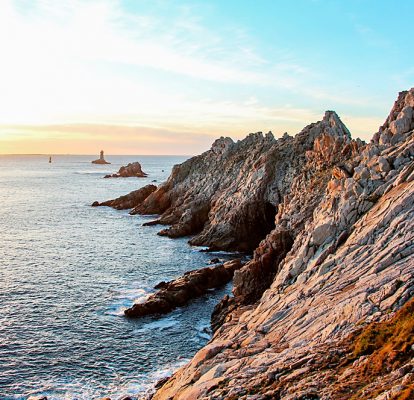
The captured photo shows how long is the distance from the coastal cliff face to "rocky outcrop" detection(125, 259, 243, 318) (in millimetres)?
5762

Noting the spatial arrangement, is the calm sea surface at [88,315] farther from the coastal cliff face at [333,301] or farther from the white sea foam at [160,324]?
the coastal cliff face at [333,301]

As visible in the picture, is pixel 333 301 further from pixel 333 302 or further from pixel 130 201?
pixel 130 201

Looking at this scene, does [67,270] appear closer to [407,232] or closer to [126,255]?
[126,255]

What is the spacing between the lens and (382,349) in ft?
60.4

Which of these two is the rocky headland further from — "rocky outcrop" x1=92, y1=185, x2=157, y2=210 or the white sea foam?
"rocky outcrop" x1=92, y1=185, x2=157, y2=210

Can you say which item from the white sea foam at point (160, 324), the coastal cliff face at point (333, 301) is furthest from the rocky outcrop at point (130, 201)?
the white sea foam at point (160, 324)

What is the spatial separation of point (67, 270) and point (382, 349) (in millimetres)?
47285

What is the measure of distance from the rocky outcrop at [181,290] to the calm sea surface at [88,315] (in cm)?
126

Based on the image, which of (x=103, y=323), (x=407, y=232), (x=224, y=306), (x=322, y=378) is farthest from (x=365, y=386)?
(x=103, y=323)

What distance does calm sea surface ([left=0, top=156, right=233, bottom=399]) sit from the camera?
108 feet

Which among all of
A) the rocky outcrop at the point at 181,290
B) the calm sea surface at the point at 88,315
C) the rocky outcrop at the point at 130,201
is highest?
the rocky outcrop at the point at 130,201

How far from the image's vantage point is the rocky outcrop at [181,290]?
44062mm

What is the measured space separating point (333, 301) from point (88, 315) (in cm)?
2692

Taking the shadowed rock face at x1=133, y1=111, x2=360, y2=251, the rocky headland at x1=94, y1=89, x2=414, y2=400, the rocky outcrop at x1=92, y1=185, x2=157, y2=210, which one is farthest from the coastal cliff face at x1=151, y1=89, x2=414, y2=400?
the rocky outcrop at x1=92, y1=185, x2=157, y2=210
